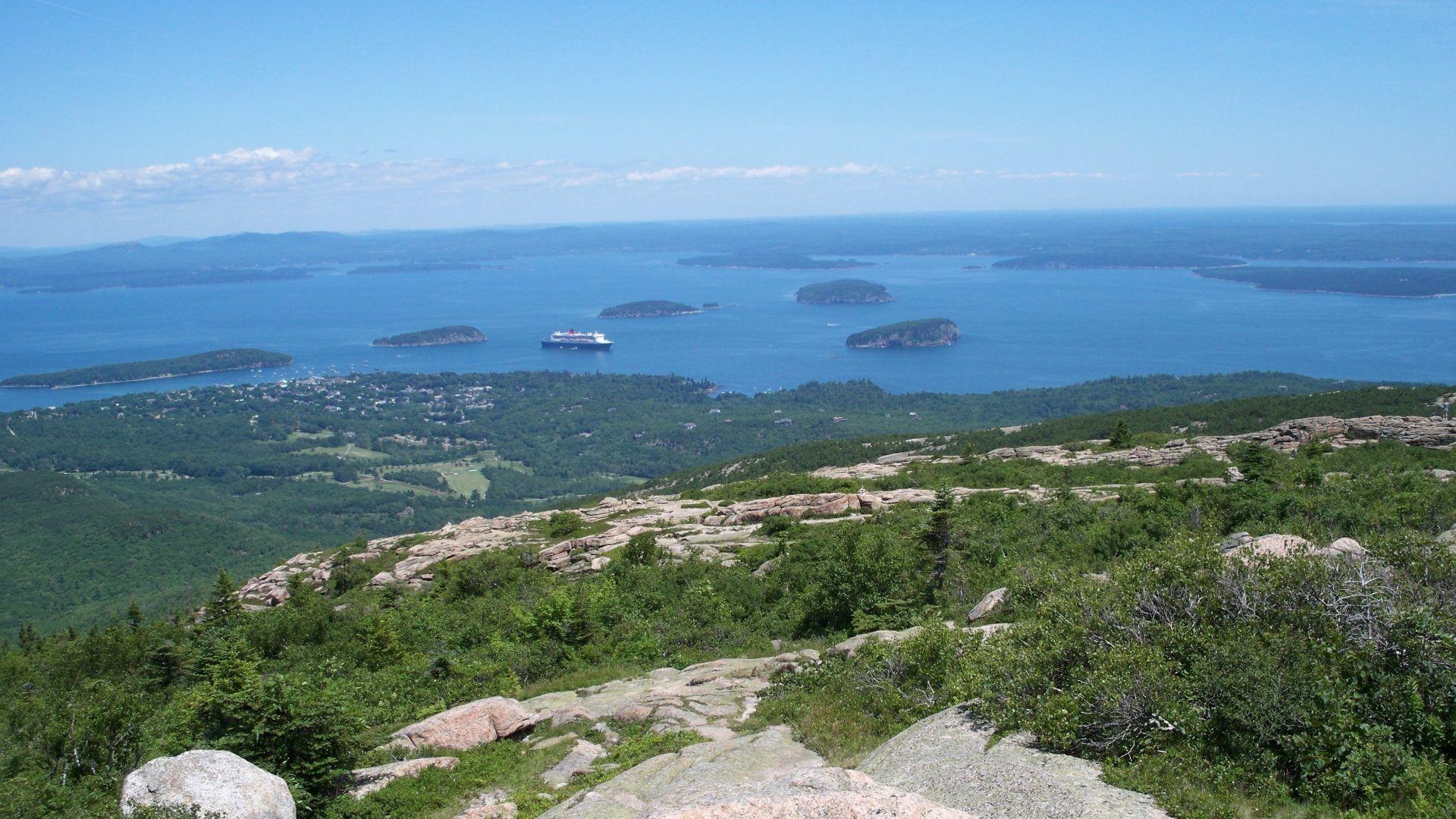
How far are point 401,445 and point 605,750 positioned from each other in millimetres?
108328

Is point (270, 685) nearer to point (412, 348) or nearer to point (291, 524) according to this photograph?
point (291, 524)

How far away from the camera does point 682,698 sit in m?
12.0

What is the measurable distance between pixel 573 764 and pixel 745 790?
12.4 feet

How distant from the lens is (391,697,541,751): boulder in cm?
1106

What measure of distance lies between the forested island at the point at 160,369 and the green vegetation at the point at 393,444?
94.7ft

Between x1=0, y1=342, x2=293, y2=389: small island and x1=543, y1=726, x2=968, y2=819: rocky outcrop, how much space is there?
177468mm

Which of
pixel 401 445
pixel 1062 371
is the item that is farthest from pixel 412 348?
pixel 1062 371

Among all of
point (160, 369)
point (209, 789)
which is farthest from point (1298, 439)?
point (160, 369)

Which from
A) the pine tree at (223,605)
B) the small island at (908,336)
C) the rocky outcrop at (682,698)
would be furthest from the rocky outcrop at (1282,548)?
the small island at (908,336)

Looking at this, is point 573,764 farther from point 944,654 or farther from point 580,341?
point 580,341

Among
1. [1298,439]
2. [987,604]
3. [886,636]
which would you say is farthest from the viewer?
[1298,439]

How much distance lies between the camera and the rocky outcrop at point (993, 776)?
6.39m

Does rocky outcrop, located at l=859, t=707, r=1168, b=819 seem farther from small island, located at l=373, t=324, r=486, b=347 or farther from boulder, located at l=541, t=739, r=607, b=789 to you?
small island, located at l=373, t=324, r=486, b=347

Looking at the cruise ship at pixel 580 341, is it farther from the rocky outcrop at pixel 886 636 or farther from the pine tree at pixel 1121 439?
the rocky outcrop at pixel 886 636
